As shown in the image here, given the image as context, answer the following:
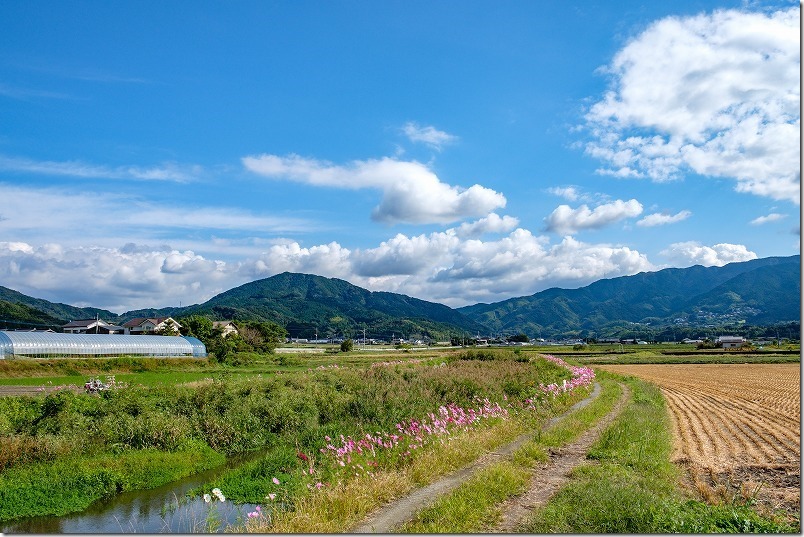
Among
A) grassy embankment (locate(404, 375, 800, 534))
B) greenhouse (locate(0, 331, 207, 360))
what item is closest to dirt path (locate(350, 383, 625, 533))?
grassy embankment (locate(404, 375, 800, 534))

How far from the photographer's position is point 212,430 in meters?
20.0

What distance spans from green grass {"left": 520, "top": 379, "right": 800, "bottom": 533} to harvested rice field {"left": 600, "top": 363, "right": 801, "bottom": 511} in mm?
1061

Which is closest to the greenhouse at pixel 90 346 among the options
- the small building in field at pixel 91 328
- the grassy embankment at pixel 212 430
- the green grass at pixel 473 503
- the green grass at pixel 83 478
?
the grassy embankment at pixel 212 430

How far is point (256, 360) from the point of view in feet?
231

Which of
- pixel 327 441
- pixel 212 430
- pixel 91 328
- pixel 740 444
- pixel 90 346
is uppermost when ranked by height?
pixel 91 328

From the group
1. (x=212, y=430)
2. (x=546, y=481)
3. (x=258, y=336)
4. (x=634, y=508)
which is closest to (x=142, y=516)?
(x=212, y=430)

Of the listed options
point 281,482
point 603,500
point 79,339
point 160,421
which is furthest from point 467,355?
point 79,339

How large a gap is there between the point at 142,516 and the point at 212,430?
24.9 ft

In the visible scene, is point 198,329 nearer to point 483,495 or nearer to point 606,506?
point 483,495

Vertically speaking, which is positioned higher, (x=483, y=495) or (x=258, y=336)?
(x=258, y=336)

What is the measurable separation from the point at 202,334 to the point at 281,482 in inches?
3029

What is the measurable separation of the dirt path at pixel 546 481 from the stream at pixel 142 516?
5.10 m

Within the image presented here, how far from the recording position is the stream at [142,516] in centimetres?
1152

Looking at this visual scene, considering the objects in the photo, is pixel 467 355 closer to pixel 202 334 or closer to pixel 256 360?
pixel 256 360
